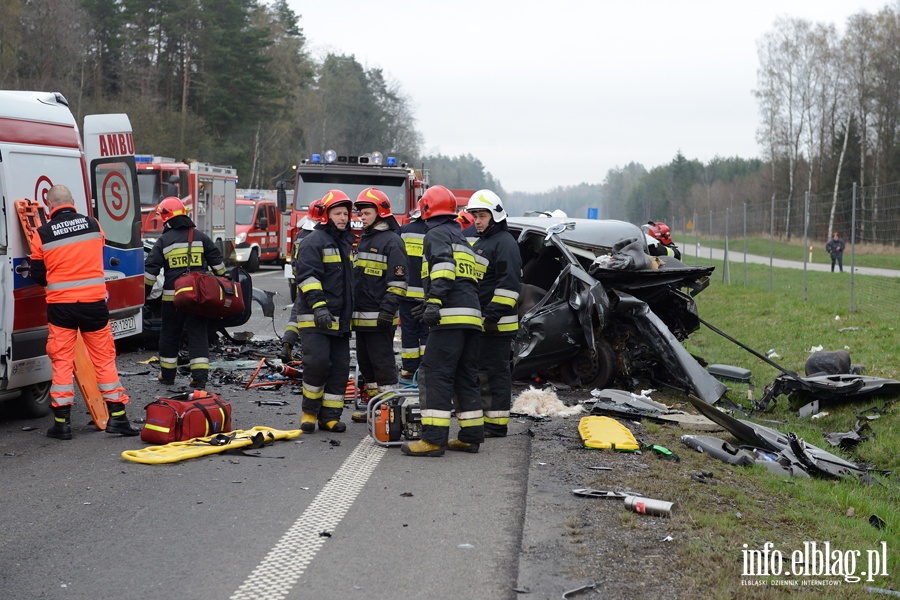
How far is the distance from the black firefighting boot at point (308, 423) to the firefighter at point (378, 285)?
59 centimetres

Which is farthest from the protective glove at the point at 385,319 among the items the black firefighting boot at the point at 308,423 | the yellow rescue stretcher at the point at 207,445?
the yellow rescue stretcher at the point at 207,445

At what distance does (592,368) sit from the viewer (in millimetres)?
10047

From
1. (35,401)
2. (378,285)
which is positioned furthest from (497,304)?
(35,401)

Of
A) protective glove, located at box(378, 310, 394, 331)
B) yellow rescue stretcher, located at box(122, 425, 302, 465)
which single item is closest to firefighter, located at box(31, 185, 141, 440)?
yellow rescue stretcher, located at box(122, 425, 302, 465)

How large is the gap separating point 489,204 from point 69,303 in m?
3.38

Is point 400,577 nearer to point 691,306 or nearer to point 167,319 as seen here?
point 167,319

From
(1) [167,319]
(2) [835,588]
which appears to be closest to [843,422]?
(2) [835,588]

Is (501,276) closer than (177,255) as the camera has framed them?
Yes

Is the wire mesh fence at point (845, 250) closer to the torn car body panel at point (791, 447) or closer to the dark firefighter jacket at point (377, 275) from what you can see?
the torn car body panel at point (791, 447)

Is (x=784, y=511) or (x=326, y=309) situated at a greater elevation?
(x=326, y=309)

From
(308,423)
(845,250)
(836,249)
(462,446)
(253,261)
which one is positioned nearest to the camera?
(462,446)

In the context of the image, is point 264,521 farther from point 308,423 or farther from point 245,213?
point 245,213

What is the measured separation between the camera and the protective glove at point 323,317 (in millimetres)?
7465

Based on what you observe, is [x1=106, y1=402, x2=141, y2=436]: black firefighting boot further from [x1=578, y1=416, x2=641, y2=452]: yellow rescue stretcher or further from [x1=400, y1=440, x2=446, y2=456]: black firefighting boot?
[x1=578, y1=416, x2=641, y2=452]: yellow rescue stretcher
